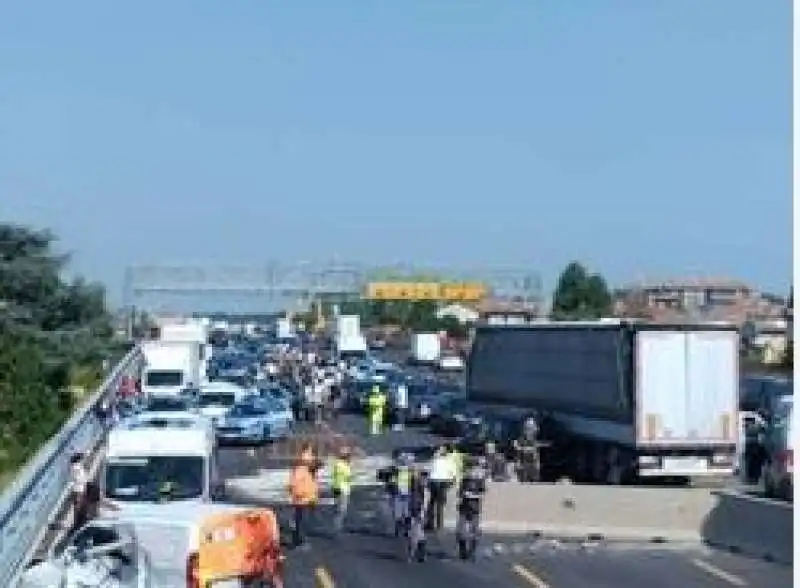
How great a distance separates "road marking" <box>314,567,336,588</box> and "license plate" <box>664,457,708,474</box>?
12012 millimetres

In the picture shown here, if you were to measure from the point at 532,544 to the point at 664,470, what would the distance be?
8.03 m

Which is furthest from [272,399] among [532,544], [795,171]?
[795,171]

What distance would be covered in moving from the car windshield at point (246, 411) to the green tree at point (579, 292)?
106104mm

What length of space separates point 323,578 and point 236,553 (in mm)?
5061

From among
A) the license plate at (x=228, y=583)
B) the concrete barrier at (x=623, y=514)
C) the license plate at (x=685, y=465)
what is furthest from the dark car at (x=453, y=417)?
the license plate at (x=228, y=583)

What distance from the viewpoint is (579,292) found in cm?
15962

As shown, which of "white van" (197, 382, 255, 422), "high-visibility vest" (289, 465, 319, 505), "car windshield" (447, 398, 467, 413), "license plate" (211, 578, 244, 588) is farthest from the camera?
"car windshield" (447, 398, 467, 413)

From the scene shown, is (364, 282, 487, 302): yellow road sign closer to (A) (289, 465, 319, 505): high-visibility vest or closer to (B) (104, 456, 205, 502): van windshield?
(A) (289, 465, 319, 505): high-visibility vest

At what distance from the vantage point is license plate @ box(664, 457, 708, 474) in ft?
108

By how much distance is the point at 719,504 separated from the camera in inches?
1013

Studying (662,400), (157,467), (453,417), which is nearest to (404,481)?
(157,467)

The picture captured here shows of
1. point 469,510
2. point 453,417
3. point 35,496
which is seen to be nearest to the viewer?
point 35,496

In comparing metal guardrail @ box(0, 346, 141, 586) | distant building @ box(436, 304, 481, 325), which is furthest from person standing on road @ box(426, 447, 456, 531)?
distant building @ box(436, 304, 481, 325)

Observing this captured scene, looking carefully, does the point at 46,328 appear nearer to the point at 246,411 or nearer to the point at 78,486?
the point at 246,411
